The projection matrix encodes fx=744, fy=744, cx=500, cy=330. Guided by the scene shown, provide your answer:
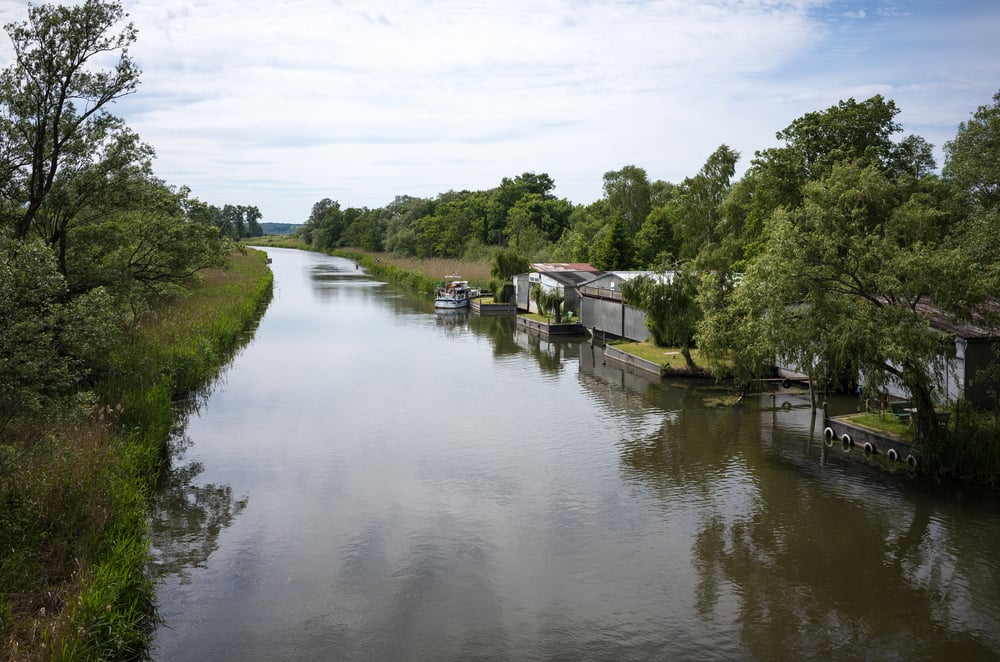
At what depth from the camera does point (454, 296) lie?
5919 centimetres

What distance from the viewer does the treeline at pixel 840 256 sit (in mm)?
16812

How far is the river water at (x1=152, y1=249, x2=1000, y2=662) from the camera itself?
11367mm

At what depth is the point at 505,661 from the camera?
1064cm

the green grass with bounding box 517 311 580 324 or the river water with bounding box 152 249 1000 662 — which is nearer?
the river water with bounding box 152 249 1000 662

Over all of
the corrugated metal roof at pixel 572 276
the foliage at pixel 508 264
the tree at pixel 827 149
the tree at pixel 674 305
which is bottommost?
the tree at pixel 674 305

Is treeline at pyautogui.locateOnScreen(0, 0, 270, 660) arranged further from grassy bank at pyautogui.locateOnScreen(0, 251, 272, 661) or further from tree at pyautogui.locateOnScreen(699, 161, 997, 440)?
tree at pyautogui.locateOnScreen(699, 161, 997, 440)

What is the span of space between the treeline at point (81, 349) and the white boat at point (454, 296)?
24552mm

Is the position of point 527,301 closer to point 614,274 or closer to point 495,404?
point 614,274

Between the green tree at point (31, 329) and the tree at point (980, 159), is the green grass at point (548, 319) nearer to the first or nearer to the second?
the tree at point (980, 159)

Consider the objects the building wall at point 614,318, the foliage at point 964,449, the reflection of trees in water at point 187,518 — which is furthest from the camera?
the building wall at point 614,318

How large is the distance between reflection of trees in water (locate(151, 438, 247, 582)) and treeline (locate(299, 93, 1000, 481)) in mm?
13524

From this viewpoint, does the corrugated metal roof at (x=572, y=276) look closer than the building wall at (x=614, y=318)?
No

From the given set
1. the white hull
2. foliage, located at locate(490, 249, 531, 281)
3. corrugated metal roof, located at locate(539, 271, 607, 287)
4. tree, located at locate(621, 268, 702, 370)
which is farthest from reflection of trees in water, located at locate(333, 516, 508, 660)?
foliage, located at locate(490, 249, 531, 281)

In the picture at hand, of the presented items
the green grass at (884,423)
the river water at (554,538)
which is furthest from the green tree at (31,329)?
the green grass at (884,423)
